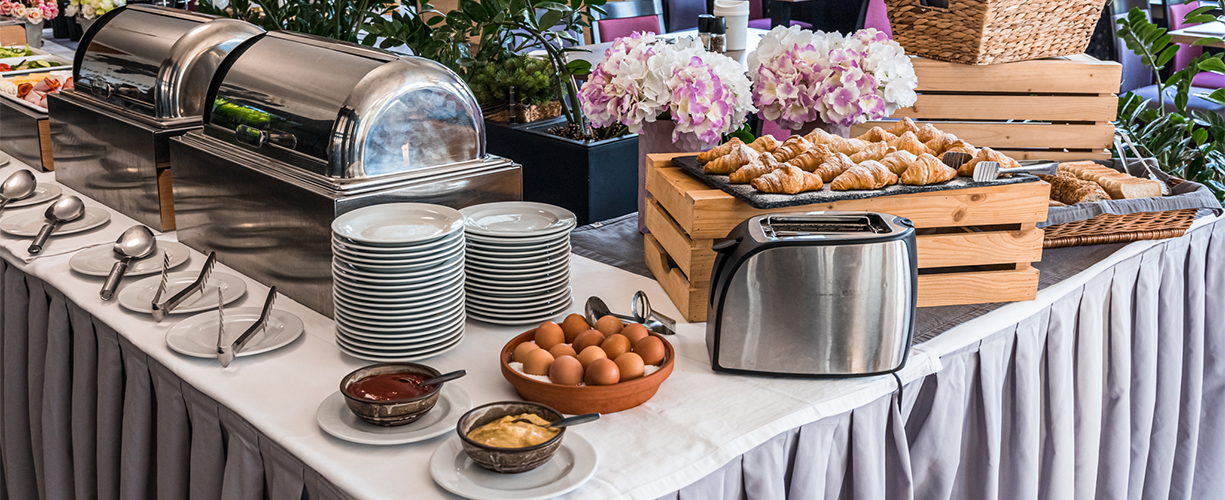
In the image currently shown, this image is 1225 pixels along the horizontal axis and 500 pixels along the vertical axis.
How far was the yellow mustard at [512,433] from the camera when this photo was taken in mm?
774

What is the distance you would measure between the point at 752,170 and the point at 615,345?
330 millimetres

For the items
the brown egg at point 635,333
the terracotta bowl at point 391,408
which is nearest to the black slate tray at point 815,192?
the brown egg at point 635,333

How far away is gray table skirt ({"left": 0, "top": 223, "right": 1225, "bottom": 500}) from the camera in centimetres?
95

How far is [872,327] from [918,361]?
0.12m

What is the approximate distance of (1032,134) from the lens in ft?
5.92

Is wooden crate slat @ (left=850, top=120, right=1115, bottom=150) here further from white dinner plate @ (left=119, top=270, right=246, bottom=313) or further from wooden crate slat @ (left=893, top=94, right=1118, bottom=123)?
white dinner plate @ (left=119, top=270, right=246, bottom=313)

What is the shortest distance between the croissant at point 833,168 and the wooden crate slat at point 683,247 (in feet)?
0.55

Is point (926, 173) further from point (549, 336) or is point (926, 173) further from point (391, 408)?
point (391, 408)

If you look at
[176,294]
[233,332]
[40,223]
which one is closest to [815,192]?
[233,332]

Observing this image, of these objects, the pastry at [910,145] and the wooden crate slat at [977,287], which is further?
the pastry at [910,145]

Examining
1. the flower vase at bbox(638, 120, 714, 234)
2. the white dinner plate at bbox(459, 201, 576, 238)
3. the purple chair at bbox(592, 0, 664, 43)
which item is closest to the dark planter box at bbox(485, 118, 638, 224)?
the flower vase at bbox(638, 120, 714, 234)

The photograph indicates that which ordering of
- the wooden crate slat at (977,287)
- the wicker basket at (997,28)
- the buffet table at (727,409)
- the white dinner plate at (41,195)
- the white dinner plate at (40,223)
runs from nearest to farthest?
the buffet table at (727,409) → the wooden crate slat at (977,287) → the white dinner plate at (40,223) → the white dinner plate at (41,195) → the wicker basket at (997,28)

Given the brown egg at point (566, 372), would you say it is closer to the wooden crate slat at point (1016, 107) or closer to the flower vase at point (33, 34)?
the wooden crate slat at point (1016, 107)

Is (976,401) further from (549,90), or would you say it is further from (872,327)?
(549,90)
